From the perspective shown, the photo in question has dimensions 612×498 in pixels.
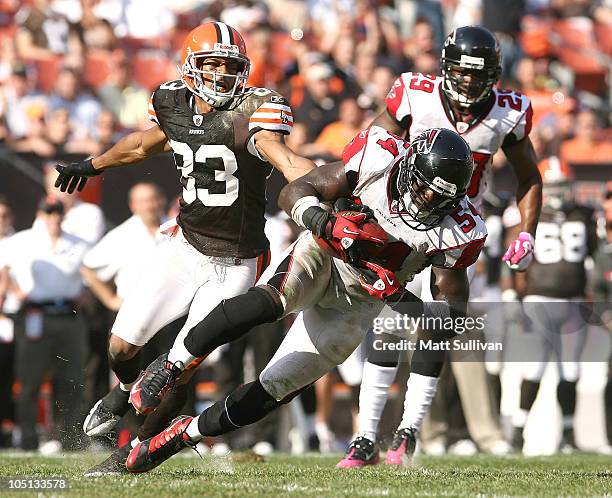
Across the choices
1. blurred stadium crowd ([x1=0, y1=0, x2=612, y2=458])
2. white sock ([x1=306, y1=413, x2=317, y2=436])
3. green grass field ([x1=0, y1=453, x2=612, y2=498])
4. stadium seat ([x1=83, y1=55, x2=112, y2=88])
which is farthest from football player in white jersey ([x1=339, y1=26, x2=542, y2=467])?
stadium seat ([x1=83, y1=55, x2=112, y2=88])

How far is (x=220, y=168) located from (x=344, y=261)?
0.97 metres

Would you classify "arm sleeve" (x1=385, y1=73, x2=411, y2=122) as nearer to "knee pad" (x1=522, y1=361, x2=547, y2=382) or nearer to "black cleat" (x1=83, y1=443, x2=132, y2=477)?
"black cleat" (x1=83, y1=443, x2=132, y2=477)

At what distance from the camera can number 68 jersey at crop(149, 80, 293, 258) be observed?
548 centimetres

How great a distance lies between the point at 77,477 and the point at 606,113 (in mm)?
9056

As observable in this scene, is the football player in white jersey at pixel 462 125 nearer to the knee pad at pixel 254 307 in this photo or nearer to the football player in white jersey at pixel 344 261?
the football player in white jersey at pixel 344 261

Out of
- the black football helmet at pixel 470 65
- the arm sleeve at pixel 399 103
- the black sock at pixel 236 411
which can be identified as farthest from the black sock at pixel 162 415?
the black football helmet at pixel 470 65

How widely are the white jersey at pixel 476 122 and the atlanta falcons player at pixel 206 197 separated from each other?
1.00 metres

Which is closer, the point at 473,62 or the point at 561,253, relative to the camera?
the point at 473,62

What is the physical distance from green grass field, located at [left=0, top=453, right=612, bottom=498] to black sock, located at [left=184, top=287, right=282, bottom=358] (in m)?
0.59

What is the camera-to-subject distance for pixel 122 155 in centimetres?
593

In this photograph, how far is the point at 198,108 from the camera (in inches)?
221

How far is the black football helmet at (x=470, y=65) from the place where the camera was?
235 inches

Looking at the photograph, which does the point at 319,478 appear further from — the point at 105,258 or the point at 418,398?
the point at 105,258

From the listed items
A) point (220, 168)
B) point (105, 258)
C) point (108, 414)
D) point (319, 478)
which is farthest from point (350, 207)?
point (105, 258)
